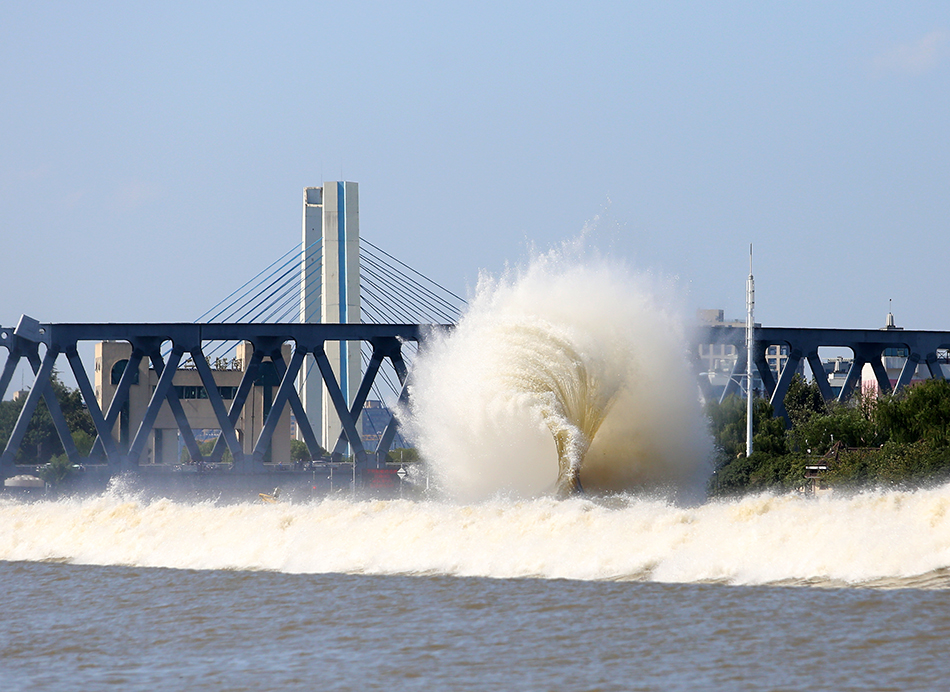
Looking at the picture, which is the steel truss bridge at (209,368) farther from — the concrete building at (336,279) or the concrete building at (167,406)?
the concrete building at (167,406)

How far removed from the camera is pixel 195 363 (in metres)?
56.4

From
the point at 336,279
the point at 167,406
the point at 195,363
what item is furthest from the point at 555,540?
the point at 167,406

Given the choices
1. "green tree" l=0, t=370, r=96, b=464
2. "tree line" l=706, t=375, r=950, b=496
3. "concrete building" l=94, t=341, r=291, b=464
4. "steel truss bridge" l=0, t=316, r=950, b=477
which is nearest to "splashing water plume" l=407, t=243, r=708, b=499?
"tree line" l=706, t=375, r=950, b=496

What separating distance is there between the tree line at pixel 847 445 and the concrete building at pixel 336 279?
2869 centimetres

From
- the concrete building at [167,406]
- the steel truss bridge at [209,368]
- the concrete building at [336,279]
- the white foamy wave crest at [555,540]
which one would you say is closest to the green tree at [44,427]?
the concrete building at [167,406]

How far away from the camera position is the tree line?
42062 millimetres

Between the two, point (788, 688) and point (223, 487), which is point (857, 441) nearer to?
point (223, 487)

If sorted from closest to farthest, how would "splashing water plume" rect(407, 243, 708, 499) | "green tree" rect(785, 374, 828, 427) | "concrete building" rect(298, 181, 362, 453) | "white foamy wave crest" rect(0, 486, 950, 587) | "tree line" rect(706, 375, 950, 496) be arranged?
"white foamy wave crest" rect(0, 486, 950, 587)
"splashing water plume" rect(407, 243, 708, 499)
"tree line" rect(706, 375, 950, 496)
"concrete building" rect(298, 181, 362, 453)
"green tree" rect(785, 374, 828, 427)

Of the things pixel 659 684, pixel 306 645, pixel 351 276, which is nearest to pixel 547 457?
pixel 306 645

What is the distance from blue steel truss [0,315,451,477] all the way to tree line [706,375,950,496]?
14.2 m

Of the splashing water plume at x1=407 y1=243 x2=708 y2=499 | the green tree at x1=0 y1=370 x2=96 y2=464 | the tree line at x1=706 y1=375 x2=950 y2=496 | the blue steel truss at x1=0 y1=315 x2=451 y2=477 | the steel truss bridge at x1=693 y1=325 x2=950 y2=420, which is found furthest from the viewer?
the green tree at x1=0 y1=370 x2=96 y2=464

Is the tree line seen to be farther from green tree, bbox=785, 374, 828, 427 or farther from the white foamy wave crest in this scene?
green tree, bbox=785, 374, 828, 427

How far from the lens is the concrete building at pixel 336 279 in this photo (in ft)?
263

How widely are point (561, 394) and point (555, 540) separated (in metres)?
11.4
